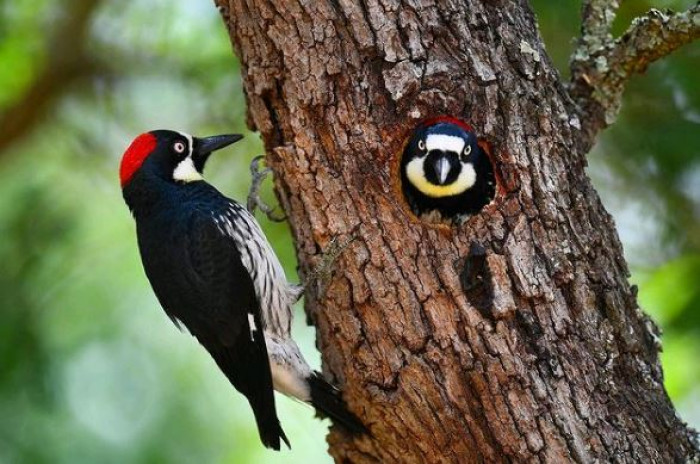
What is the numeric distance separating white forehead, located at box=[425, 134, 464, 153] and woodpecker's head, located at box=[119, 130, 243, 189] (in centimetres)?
123

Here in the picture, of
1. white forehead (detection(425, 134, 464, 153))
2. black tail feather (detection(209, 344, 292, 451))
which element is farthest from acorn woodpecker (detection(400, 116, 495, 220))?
black tail feather (detection(209, 344, 292, 451))

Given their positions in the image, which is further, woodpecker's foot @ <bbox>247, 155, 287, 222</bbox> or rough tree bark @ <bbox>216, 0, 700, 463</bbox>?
woodpecker's foot @ <bbox>247, 155, 287, 222</bbox>

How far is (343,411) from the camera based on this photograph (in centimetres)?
451

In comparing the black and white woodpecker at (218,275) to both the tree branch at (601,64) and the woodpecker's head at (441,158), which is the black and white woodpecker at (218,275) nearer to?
the woodpecker's head at (441,158)

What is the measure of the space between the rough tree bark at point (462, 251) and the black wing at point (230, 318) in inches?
21.1

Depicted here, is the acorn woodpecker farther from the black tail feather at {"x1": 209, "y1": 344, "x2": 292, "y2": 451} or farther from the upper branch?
the black tail feather at {"x1": 209, "y1": 344, "x2": 292, "y2": 451}

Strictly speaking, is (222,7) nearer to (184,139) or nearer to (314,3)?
(314,3)

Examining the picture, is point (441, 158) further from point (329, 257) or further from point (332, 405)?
point (332, 405)

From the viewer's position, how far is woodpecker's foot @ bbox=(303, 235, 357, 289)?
4.30 m

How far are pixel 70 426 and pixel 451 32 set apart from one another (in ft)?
12.9

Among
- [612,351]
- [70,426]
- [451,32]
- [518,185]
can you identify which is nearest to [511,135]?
[518,185]

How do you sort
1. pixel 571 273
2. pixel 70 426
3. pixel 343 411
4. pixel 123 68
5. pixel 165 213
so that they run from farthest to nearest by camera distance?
pixel 123 68, pixel 70 426, pixel 165 213, pixel 343 411, pixel 571 273

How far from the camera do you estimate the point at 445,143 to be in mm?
4418

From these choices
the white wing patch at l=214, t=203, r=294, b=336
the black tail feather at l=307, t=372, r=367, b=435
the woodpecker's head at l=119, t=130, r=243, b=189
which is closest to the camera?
the black tail feather at l=307, t=372, r=367, b=435
